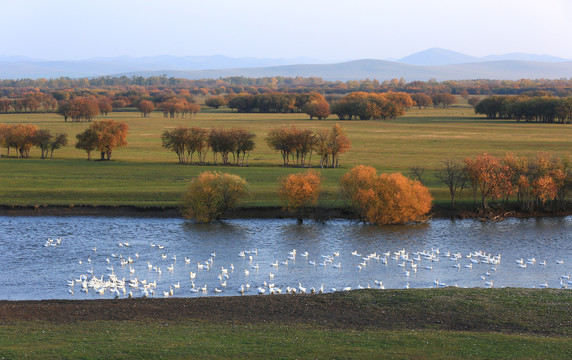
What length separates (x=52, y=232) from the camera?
56344mm

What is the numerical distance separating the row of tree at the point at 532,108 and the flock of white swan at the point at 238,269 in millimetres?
127263

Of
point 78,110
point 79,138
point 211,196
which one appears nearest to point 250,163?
point 79,138

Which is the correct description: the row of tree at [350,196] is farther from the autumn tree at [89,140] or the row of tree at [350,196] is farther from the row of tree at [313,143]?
the autumn tree at [89,140]

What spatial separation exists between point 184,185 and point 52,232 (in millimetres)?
20957

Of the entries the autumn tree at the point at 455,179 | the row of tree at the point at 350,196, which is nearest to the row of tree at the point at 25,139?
the row of tree at the point at 350,196

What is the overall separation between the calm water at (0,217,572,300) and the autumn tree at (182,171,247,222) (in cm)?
159

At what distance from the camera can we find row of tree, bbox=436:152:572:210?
64812mm

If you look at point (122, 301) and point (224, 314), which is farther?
point (122, 301)

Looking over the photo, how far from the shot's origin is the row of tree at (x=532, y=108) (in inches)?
6368

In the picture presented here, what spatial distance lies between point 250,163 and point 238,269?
50.5m

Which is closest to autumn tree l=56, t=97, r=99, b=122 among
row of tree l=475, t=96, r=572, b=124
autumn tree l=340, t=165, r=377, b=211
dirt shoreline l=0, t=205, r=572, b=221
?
dirt shoreline l=0, t=205, r=572, b=221

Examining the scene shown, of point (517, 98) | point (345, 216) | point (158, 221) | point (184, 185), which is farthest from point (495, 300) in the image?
point (517, 98)

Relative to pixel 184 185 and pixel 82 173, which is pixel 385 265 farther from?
pixel 82 173

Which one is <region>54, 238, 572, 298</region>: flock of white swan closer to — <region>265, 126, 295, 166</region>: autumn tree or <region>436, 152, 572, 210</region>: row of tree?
<region>436, 152, 572, 210</region>: row of tree
